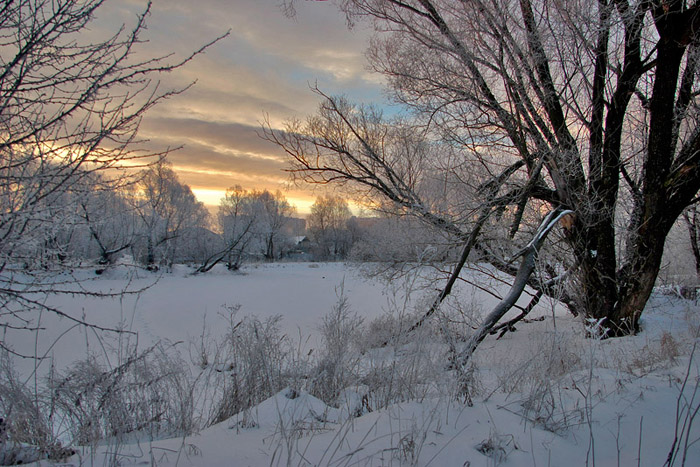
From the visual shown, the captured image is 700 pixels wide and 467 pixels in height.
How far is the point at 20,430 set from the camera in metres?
2.13

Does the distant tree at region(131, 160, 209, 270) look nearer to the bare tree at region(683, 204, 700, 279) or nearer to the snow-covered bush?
the snow-covered bush

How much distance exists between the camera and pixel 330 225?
194 feet

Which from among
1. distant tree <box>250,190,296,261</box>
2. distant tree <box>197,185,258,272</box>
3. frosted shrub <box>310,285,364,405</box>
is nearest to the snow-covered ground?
frosted shrub <box>310,285,364,405</box>

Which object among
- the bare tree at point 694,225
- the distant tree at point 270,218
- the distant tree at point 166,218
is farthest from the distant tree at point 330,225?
the bare tree at point 694,225

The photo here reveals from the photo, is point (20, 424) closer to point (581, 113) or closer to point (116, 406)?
point (116, 406)

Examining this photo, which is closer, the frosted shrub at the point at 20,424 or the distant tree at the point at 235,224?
the frosted shrub at the point at 20,424

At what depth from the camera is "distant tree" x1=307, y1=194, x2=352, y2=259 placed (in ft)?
186

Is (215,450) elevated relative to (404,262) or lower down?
lower down

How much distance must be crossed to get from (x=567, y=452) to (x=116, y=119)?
11.7 feet

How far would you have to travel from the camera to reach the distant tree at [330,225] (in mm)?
56562

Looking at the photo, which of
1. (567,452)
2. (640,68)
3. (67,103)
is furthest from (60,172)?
(640,68)

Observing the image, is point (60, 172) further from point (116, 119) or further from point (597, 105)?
point (597, 105)

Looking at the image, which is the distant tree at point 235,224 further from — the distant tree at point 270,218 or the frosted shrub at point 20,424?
the frosted shrub at point 20,424

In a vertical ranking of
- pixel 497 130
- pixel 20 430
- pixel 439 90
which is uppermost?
pixel 439 90
